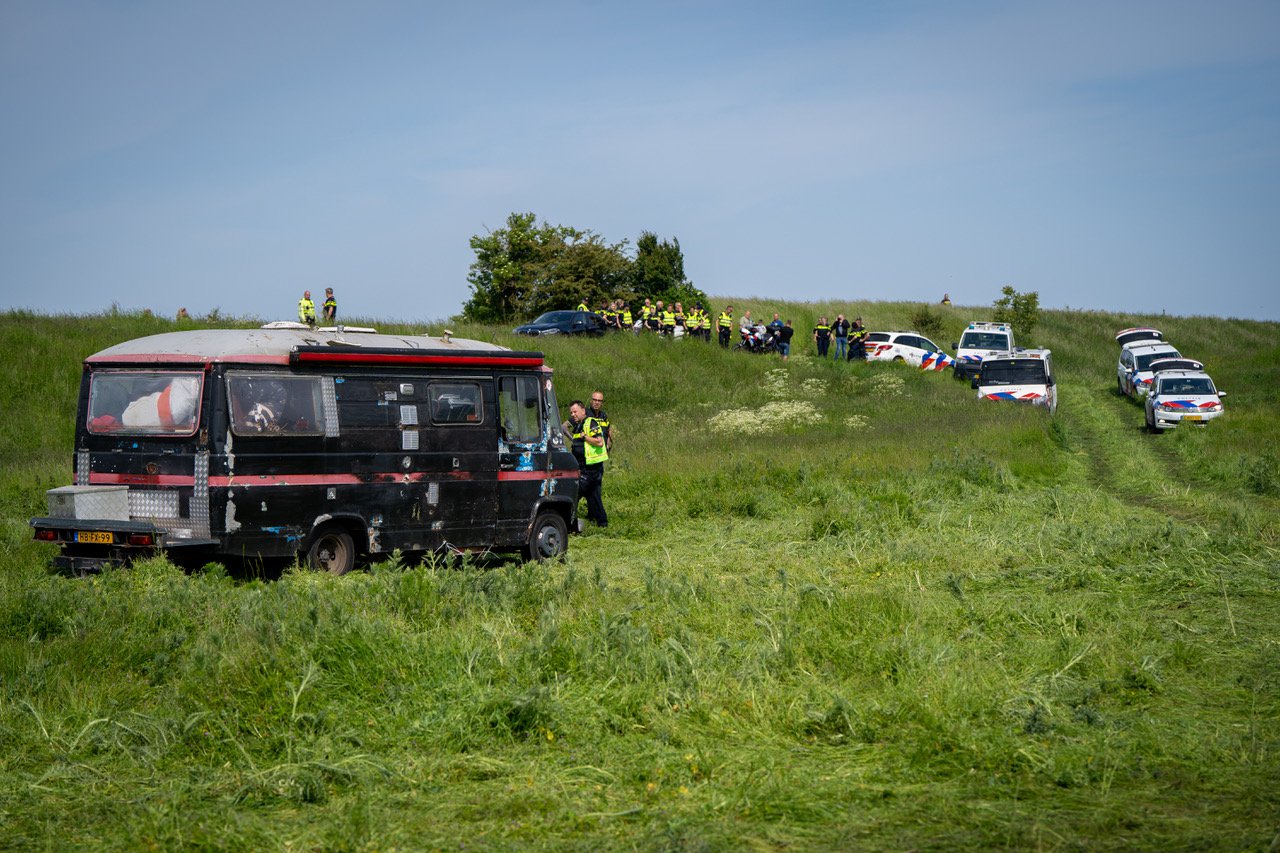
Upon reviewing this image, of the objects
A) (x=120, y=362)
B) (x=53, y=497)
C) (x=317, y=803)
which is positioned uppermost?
(x=120, y=362)

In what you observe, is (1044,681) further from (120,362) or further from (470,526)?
(120,362)

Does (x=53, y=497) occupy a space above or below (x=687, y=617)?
above

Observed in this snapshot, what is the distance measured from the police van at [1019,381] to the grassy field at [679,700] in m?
→ 21.1

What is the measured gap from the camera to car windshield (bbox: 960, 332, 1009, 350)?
42.5 metres

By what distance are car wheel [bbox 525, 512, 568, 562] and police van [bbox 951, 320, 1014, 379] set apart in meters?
28.2

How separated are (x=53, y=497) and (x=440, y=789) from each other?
7.73 m

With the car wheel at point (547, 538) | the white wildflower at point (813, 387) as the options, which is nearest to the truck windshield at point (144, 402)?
the car wheel at point (547, 538)

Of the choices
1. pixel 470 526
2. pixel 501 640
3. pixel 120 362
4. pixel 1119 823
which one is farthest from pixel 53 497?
pixel 1119 823

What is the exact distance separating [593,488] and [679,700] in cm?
1003

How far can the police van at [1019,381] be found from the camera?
116 feet

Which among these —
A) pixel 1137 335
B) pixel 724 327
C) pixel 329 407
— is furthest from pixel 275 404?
pixel 1137 335

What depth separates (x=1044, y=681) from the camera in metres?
7.85

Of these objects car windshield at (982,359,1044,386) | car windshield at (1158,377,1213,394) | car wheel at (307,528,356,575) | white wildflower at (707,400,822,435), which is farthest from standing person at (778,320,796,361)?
car wheel at (307,528,356,575)

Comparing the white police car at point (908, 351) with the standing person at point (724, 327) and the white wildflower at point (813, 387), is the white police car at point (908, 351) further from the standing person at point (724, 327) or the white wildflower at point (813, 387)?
the white wildflower at point (813, 387)
